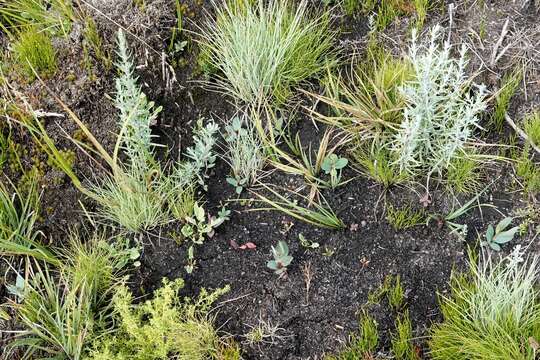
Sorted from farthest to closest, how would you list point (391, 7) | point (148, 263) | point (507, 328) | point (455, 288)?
point (391, 7) < point (148, 263) < point (455, 288) < point (507, 328)

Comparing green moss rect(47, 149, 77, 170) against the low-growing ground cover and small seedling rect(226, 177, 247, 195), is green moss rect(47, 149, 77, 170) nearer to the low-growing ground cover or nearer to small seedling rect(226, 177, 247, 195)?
the low-growing ground cover

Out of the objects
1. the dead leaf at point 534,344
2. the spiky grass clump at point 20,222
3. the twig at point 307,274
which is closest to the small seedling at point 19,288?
the spiky grass clump at point 20,222

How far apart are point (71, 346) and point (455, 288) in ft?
5.33

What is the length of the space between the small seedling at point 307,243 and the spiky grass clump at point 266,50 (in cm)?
72

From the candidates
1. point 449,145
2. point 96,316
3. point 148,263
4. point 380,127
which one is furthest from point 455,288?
point 96,316

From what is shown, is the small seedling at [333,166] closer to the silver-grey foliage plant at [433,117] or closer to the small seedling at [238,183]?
the silver-grey foliage plant at [433,117]

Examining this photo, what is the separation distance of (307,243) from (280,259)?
0.17 meters

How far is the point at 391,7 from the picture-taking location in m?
3.25

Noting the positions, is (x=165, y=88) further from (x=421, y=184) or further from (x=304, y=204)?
(x=421, y=184)

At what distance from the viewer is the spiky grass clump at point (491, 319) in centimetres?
239

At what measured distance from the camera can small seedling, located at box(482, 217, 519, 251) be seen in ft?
8.70

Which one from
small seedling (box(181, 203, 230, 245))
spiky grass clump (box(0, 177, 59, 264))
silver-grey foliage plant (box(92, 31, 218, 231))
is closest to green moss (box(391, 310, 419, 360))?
small seedling (box(181, 203, 230, 245))

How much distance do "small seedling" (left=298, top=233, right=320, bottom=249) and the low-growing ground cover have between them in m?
0.02

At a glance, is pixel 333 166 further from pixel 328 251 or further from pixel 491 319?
pixel 491 319
